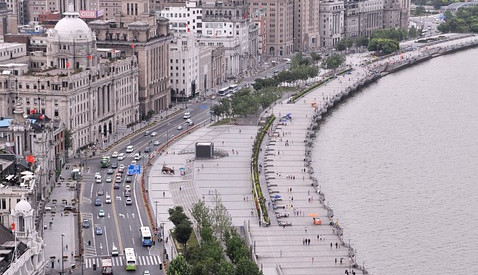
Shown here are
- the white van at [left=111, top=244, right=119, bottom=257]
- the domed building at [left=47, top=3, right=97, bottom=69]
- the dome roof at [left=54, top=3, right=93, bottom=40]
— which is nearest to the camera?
the white van at [left=111, top=244, right=119, bottom=257]

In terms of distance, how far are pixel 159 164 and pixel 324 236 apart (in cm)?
2731

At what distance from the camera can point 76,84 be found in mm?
107250

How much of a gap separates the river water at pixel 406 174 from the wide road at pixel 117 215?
14.7 meters

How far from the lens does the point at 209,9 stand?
160000mm

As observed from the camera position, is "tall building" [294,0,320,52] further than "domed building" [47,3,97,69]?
Yes

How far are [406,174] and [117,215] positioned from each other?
29.8 meters

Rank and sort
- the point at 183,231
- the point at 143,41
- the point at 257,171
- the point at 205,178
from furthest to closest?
the point at 143,41
the point at 257,171
the point at 205,178
the point at 183,231

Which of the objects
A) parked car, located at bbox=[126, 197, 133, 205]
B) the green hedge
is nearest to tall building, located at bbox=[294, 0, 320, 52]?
the green hedge

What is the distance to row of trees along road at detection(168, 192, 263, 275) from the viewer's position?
6481cm

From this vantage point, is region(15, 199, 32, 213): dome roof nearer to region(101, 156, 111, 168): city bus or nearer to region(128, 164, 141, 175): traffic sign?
region(128, 164, 141, 175): traffic sign

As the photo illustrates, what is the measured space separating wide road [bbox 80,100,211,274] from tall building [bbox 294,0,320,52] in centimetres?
8030

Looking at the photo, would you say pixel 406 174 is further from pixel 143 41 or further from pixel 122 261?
pixel 122 261

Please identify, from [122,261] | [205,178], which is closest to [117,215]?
[122,261]

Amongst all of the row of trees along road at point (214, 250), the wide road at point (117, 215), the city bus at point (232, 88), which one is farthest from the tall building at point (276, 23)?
the row of trees along road at point (214, 250)
